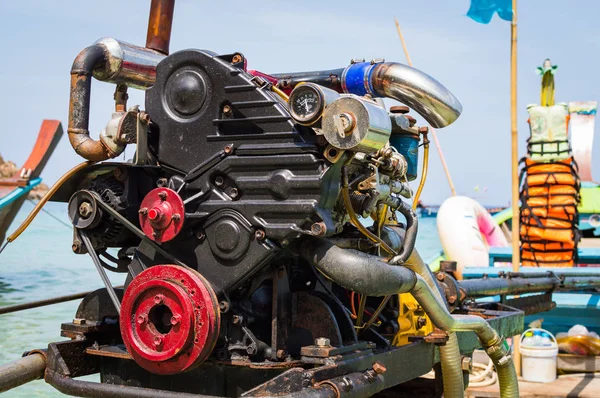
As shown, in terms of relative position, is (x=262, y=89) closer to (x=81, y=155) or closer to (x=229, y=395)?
(x=81, y=155)

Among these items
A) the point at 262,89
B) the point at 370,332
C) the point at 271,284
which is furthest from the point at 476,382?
the point at 262,89

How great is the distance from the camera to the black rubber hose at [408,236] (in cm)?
309

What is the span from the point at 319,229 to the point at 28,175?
1198cm

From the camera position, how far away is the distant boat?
41.3 feet

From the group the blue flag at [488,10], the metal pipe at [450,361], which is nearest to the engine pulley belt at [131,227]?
the metal pipe at [450,361]

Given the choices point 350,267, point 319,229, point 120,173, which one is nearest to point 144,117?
point 120,173

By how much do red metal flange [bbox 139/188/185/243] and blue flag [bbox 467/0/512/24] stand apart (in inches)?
226

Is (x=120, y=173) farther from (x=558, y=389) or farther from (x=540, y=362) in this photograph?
(x=540, y=362)

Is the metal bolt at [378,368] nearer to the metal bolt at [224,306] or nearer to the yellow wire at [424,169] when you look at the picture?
the metal bolt at [224,306]

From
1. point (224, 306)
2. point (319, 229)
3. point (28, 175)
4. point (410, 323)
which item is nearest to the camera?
point (319, 229)

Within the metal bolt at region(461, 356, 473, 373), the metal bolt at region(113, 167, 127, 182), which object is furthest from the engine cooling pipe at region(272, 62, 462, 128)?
the metal bolt at region(461, 356, 473, 373)

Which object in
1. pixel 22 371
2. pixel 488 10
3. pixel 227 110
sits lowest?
pixel 22 371

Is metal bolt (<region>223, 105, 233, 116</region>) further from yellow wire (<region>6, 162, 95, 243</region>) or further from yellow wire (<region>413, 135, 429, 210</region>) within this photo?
yellow wire (<region>413, 135, 429, 210</region>)

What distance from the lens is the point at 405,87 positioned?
307 cm
